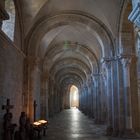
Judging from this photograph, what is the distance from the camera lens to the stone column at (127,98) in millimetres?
13258

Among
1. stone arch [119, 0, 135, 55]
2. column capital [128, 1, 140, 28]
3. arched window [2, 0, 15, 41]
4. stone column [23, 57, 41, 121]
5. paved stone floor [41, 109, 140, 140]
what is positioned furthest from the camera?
stone column [23, 57, 41, 121]

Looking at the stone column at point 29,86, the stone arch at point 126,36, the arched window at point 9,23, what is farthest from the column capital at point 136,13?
the stone column at point 29,86

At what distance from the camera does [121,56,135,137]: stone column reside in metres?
13.3

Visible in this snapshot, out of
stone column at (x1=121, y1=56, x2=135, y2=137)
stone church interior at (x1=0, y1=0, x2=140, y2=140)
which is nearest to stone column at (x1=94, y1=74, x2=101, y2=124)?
stone church interior at (x1=0, y1=0, x2=140, y2=140)

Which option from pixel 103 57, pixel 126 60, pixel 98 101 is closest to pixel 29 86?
pixel 103 57

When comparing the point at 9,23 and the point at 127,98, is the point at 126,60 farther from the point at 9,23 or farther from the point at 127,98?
the point at 9,23

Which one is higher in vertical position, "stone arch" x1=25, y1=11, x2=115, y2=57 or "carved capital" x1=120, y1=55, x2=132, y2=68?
"stone arch" x1=25, y1=11, x2=115, y2=57

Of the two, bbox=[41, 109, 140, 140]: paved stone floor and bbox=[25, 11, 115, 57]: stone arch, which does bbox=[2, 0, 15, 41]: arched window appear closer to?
bbox=[25, 11, 115, 57]: stone arch

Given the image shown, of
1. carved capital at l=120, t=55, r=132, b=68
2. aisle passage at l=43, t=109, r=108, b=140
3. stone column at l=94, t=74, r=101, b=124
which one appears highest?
carved capital at l=120, t=55, r=132, b=68

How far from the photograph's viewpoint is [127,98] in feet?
43.8

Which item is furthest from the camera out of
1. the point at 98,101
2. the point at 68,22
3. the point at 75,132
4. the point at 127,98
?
the point at 98,101

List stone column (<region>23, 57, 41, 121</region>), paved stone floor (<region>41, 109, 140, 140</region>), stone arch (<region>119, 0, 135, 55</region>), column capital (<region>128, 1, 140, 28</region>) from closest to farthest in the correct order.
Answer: column capital (<region>128, 1, 140, 28</region>), paved stone floor (<region>41, 109, 140, 140</region>), stone arch (<region>119, 0, 135, 55</region>), stone column (<region>23, 57, 41, 121</region>)

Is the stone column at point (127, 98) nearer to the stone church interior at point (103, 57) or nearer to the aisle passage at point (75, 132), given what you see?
the stone church interior at point (103, 57)

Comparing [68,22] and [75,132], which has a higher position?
[68,22]
